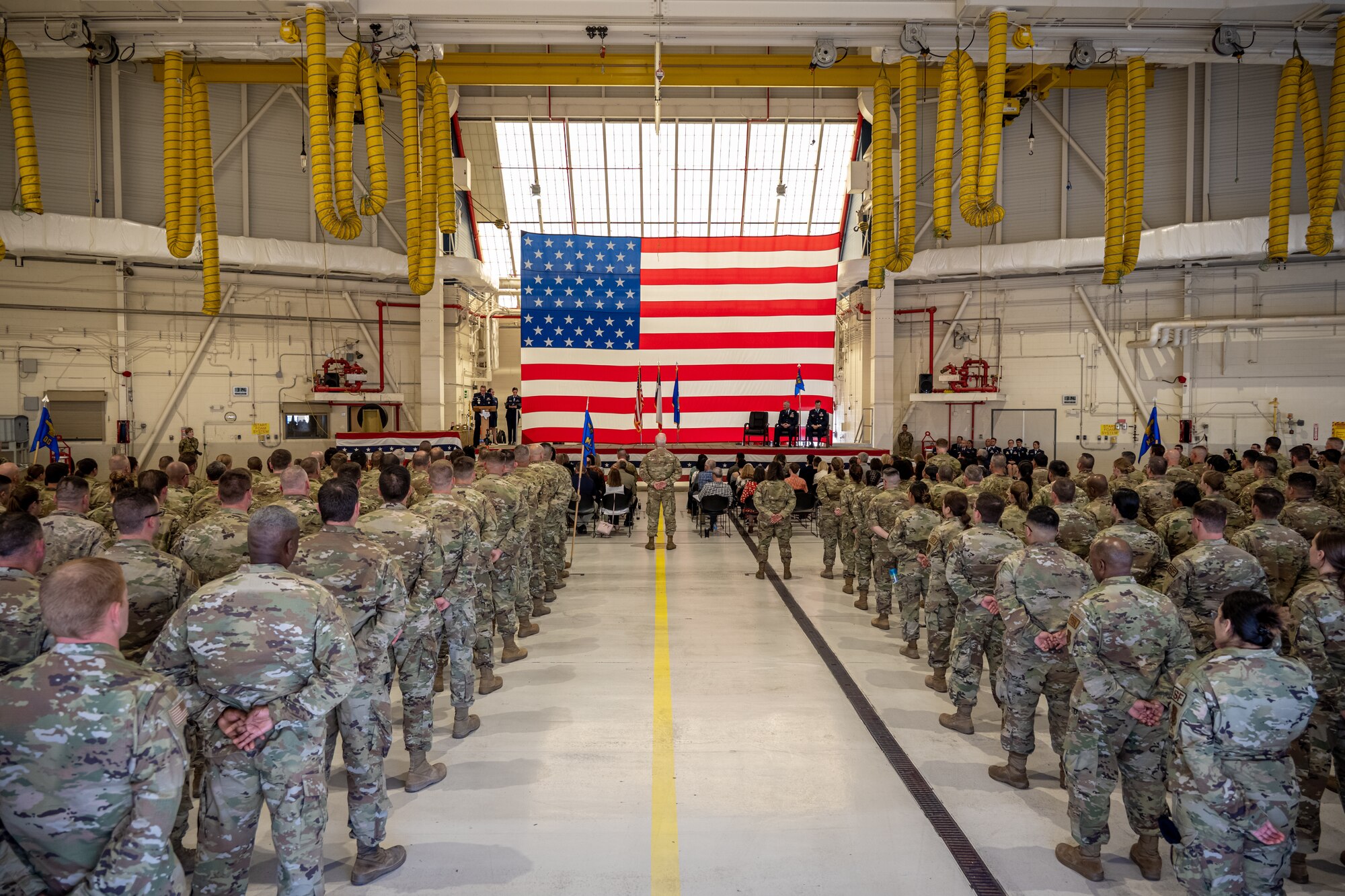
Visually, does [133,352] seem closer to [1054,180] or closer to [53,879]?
[53,879]

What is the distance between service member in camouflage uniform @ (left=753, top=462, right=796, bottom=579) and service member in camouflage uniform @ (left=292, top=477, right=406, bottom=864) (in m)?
6.39

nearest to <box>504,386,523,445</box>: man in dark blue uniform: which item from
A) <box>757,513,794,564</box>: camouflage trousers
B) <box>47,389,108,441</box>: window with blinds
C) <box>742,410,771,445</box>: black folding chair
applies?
<box>742,410,771,445</box>: black folding chair

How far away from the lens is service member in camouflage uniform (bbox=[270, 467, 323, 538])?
4.98 meters

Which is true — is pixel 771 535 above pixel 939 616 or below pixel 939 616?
above

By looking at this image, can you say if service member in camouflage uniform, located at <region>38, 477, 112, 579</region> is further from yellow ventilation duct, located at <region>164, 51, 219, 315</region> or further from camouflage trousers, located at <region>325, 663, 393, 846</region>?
yellow ventilation duct, located at <region>164, 51, 219, 315</region>

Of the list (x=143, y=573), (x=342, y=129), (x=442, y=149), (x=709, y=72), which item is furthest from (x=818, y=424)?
(x=143, y=573)

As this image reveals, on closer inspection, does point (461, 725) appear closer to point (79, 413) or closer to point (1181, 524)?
point (1181, 524)

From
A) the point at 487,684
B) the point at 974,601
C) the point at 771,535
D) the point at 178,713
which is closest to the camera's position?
the point at 178,713

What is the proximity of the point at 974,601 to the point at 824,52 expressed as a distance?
9.04 metres

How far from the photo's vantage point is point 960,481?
8.69m

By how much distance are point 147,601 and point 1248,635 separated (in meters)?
4.48

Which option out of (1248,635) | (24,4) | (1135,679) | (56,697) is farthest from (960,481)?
(24,4)

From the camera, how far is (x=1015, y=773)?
14.8 feet

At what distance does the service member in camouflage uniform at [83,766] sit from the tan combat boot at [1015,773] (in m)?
4.10
